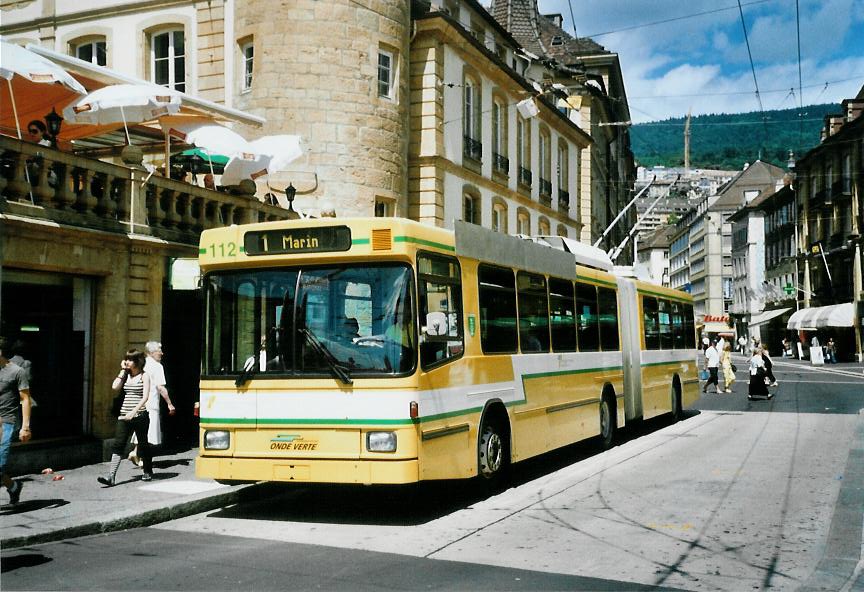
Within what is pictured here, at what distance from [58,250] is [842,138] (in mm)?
59119

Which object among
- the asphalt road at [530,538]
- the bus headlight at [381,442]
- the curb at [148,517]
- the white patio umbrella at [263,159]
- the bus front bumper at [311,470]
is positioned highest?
the white patio umbrella at [263,159]

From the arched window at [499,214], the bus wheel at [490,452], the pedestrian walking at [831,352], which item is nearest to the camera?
the bus wheel at [490,452]

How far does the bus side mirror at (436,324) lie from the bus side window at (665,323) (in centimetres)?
1061

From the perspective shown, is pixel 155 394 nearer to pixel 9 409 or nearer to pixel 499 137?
pixel 9 409

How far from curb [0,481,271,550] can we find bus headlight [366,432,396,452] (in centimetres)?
232

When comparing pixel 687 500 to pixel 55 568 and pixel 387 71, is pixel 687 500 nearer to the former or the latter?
pixel 55 568

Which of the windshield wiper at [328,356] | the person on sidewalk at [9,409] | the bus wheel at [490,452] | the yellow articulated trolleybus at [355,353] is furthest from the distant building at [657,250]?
the person on sidewalk at [9,409]

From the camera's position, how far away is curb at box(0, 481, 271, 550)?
26.7ft

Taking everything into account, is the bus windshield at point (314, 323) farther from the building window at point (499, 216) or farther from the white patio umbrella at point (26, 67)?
the building window at point (499, 216)

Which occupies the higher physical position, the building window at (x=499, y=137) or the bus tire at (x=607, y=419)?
the building window at (x=499, y=137)

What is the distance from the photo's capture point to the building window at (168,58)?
25.7 metres

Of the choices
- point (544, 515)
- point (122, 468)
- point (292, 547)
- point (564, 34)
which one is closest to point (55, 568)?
point (292, 547)

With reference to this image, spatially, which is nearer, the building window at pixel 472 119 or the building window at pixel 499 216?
the building window at pixel 472 119

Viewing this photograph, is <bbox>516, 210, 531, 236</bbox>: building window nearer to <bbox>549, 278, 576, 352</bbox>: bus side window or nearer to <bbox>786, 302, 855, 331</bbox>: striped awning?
<bbox>549, 278, 576, 352</bbox>: bus side window
